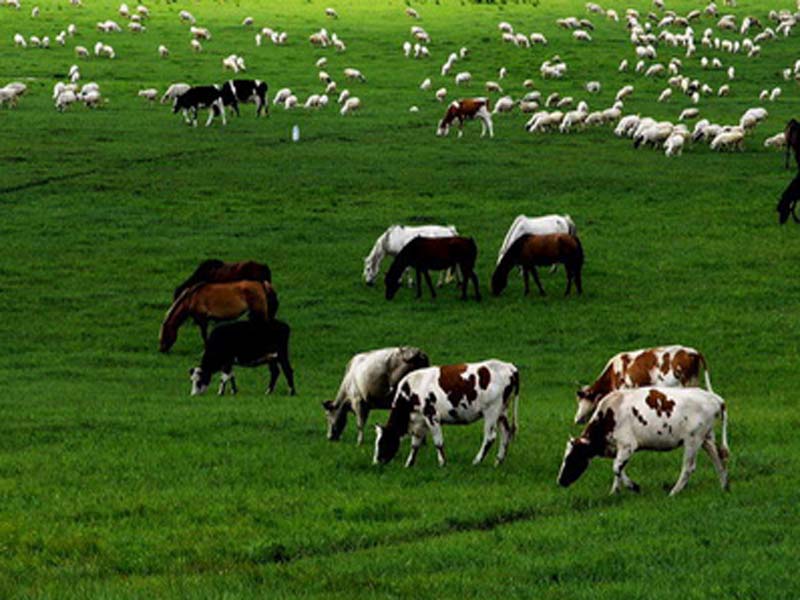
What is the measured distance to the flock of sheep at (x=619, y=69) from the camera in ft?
204

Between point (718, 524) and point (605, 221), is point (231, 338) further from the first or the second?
point (605, 221)

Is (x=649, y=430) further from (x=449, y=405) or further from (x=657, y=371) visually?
(x=657, y=371)

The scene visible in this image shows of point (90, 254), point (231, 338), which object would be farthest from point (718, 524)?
point (90, 254)

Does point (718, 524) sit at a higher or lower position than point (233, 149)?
higher

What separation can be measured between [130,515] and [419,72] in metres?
66.9

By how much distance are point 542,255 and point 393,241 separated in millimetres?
4230

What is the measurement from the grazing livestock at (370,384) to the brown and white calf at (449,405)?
176 centimetres

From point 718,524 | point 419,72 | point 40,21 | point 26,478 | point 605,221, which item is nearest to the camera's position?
point 718,524

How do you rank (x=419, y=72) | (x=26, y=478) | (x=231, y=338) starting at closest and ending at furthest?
(x=26, y=478)
(x=231, y=338)
(x=419, y=72)

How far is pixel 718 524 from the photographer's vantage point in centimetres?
1488

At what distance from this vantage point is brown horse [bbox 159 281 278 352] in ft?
97.3

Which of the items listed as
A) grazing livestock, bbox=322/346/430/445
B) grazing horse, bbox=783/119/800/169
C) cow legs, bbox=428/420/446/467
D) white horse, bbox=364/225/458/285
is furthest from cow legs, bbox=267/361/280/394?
grazing horse, bbox=783/119/800/169

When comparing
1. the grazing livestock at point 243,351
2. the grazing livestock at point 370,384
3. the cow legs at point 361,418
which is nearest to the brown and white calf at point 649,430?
the grazing livestock at point 370,384

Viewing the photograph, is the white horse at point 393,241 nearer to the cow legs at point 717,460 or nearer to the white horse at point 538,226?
the white horse at point 538,226
